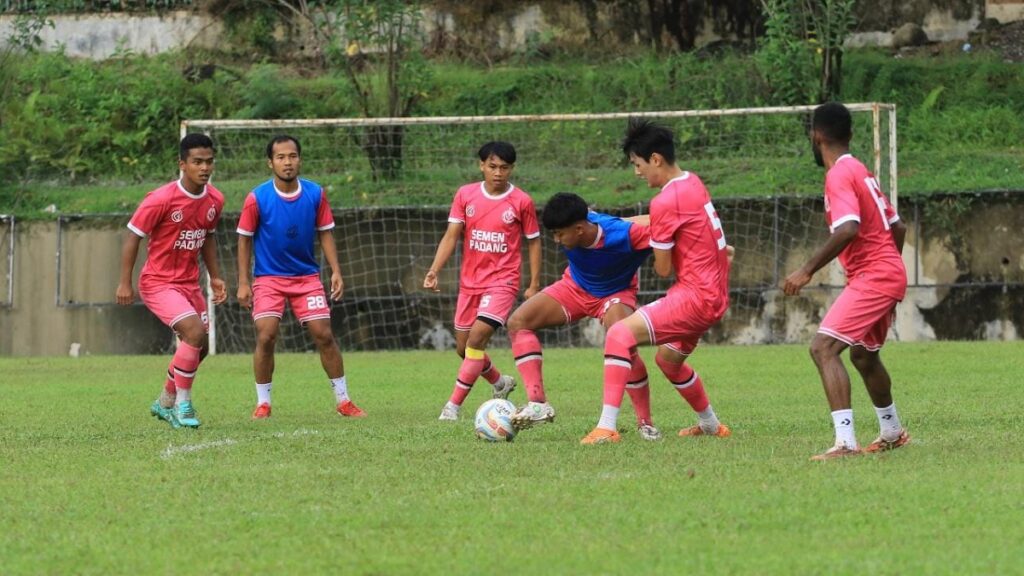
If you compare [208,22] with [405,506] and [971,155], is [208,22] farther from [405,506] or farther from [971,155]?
[405,506]

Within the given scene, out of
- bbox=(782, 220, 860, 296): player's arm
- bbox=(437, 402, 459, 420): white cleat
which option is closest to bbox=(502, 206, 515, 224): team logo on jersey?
bbox=(437, 402, 459, 420): white cleat

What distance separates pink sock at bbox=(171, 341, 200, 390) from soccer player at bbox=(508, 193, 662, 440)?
7.32 feet

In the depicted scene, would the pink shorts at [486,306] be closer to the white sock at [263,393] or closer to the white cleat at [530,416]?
the white sock at [263,393]

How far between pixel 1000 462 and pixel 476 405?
555cm

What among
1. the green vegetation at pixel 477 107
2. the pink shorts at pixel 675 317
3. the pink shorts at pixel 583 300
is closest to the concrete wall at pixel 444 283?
the green vegetation at pixel 477 107

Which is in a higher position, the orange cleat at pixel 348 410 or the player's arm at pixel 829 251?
the player's arm at pixel 829 251

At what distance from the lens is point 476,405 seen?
A: 1284 cm

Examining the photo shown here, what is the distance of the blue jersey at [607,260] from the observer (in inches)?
390

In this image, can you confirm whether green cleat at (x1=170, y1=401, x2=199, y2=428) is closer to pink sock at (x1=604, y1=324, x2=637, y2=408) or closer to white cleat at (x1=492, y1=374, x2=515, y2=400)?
white cleat at (x1=492, y1=374, x2=515, y2=400)

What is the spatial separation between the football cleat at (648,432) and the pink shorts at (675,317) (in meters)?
0.61

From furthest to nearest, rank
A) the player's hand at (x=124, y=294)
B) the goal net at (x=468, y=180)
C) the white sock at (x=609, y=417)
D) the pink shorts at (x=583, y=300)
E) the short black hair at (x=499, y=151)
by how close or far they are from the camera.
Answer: the goal net at (x=468, y=180) → the short black hair at (x=499, y=151) → the player's hand at (x=124, y=294) → the pink shorts at (x=583, y=300) → the white sock at (x=609, y=417)

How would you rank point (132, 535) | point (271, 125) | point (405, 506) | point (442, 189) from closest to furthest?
point (132, 535)
point (405, 506)
point (271, 125)
point (442, 189)

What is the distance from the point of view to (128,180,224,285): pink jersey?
11.4 m

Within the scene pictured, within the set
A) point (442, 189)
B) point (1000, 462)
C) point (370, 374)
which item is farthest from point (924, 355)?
point (1000, 462)
